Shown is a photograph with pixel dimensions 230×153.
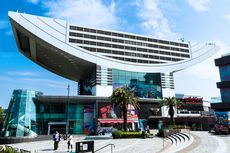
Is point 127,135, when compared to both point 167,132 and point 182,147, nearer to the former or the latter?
point 167,132

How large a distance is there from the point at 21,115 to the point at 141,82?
40.5m

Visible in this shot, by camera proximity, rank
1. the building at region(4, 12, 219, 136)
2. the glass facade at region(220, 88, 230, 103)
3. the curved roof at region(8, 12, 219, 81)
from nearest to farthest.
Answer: the glass facade at region(220, 88, 230, 103)
the building at region(4, 12, 219, 136)
the curved roof at region(8, 12, 219, 81)

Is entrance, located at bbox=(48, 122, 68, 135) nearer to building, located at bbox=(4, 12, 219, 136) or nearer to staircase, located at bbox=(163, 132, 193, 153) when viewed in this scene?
building, located at bbox=(4, 12, 219, 136)

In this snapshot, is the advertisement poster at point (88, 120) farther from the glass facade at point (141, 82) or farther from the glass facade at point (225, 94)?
the glass facade at point (225, 94)

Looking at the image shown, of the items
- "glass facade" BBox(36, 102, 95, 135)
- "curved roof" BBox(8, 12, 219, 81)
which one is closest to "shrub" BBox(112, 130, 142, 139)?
"glass facade" BBox(36, 102, 95, 135)

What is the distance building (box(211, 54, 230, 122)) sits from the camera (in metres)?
60.8

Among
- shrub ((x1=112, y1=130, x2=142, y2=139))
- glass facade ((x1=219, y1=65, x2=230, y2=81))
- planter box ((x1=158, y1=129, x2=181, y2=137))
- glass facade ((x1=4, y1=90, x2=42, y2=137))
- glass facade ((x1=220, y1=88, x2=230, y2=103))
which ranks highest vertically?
glass facade ((x1=219, y1=65, x2=230, y2=81))

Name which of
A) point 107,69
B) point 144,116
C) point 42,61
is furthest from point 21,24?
point 144,116

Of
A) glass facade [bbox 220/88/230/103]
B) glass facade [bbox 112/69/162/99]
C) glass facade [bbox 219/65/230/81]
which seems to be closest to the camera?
glass facade [bbox 220/88/230/103]

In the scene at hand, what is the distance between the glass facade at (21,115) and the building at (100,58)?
4122 millimetres

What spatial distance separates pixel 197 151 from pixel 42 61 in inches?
3080

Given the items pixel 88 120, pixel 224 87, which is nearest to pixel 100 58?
pixel 88 120

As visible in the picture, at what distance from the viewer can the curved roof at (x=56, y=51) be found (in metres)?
69.9

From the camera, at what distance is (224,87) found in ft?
202
